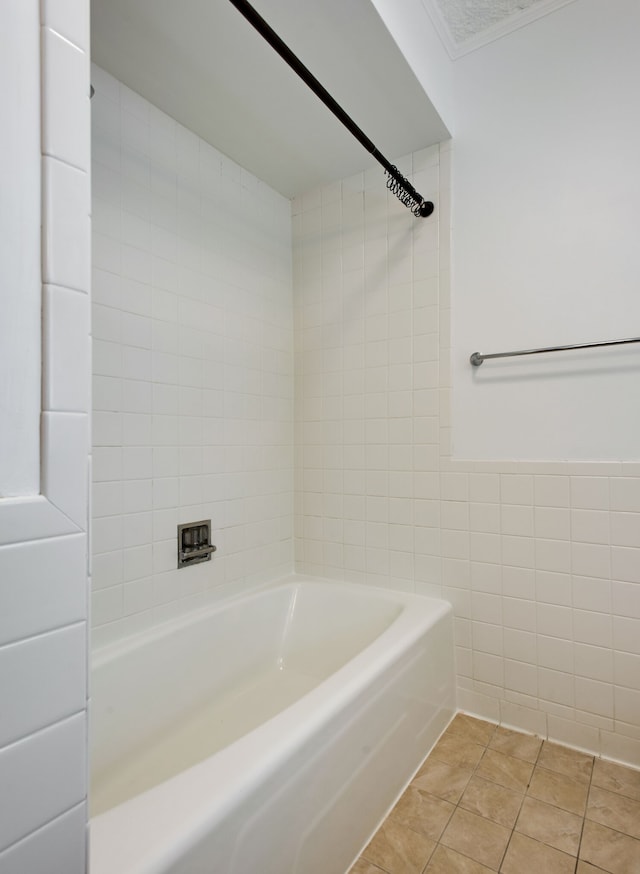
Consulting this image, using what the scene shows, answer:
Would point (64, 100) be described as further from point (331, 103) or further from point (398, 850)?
point (398, 850)

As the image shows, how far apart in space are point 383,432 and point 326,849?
1.40 metres

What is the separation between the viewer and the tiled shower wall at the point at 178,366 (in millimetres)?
1531

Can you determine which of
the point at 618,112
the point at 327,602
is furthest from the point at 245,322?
the point at 618,112

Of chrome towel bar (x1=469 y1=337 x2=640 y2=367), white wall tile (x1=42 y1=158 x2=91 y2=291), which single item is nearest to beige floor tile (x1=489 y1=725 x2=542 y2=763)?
chrome towel bar (x1=469 y1=337 x2=640 y2=367)

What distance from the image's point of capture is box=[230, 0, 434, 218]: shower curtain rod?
1.08 metres

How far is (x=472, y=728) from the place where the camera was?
5.71 ft

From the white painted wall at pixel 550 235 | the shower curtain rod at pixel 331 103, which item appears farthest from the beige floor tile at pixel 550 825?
the shower curtain rod at pixel 331 103

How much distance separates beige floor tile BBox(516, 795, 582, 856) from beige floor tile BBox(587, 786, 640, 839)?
0.21 ft

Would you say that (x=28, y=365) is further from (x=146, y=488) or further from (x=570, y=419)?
(x=570, y=419)

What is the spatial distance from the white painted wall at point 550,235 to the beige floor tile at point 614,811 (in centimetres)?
103

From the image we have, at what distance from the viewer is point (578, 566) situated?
5.30 ft

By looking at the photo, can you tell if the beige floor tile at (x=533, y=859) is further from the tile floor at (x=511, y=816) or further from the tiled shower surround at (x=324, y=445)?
the tiled shower surround at (x=324, y=445)

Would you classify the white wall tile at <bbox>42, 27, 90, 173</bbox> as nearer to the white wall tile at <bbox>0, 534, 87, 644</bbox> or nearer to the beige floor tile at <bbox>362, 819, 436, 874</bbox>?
the white wall tile at <bbox>0, 534, 87, 644</bbox>

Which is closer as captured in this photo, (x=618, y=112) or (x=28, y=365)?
(x=28, y=365)
